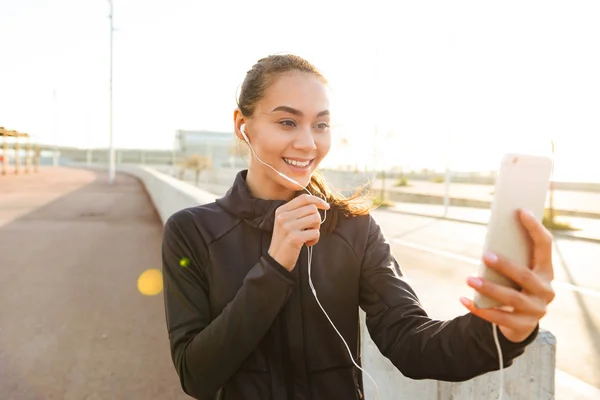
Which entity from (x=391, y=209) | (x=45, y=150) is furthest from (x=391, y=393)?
(x=45, y=150)

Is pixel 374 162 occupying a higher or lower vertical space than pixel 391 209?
higher

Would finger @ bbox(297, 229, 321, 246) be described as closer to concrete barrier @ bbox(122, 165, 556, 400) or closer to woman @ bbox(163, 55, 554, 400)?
woman @ bbox(163, 55, 554, 400)

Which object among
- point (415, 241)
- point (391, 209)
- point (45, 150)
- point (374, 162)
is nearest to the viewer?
point (415, 241)

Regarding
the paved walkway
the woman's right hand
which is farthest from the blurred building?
the woman's right hand

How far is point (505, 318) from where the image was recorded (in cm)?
122

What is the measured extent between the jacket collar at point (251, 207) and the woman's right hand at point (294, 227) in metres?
0.27

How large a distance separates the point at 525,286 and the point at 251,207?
97cm

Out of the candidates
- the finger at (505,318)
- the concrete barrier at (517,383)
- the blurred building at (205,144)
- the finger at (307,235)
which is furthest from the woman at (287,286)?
the blurred building at (205,144)

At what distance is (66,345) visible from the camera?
4734 millimetres

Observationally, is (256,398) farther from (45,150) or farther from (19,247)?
(45,150)

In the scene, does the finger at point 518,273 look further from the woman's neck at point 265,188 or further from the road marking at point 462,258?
the road marking at point 462,258

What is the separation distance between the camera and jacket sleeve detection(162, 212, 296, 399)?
1.51 metres

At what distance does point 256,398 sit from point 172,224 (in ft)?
2.09

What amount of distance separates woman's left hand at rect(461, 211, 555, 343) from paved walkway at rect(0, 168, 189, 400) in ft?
10.3
